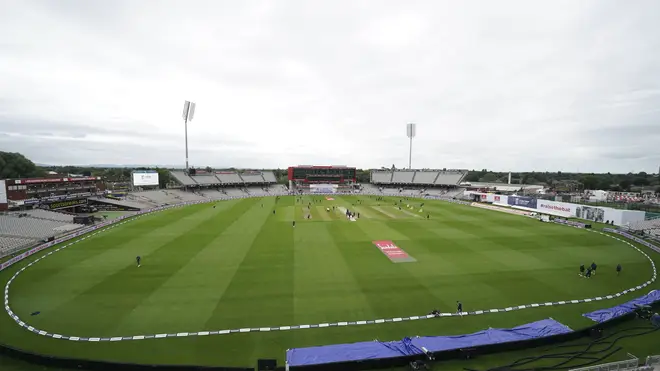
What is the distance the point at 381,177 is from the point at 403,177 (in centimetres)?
757

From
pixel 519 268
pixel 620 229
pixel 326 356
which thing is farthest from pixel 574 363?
pixel 620 229

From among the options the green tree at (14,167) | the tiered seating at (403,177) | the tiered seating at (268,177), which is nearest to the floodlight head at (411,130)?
the tiered seating at (403,177)

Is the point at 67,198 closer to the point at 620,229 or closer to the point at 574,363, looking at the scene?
the point at 574,363

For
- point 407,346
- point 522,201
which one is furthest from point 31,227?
point 522,201

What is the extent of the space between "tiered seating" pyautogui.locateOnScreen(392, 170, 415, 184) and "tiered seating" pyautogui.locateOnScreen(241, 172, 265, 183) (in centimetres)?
4398

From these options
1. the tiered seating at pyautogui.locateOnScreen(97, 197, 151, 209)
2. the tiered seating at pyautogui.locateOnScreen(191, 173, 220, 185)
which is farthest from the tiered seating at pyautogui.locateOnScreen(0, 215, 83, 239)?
the tiered seating at pyautogui.locateOnScreen(191, 173, 220, 185)

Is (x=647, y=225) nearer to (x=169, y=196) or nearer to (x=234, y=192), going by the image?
(x=234, y=192)

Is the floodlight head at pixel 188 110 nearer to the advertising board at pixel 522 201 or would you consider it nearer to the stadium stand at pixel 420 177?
the stadium stand at pixel 420 177

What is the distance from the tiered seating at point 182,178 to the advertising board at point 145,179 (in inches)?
214

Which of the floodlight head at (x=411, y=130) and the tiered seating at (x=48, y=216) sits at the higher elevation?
the floodlight head at (x=411, y=130)

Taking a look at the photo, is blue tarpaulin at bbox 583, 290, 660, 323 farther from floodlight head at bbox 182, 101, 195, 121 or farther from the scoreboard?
floodlight head at bbox 182, 101, 195, 121

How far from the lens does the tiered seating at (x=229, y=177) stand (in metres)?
88.8

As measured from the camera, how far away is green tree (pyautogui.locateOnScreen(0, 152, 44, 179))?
6981 cm

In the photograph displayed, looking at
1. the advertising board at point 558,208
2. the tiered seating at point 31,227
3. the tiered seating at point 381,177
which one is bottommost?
the tiered seating at point 31,227
